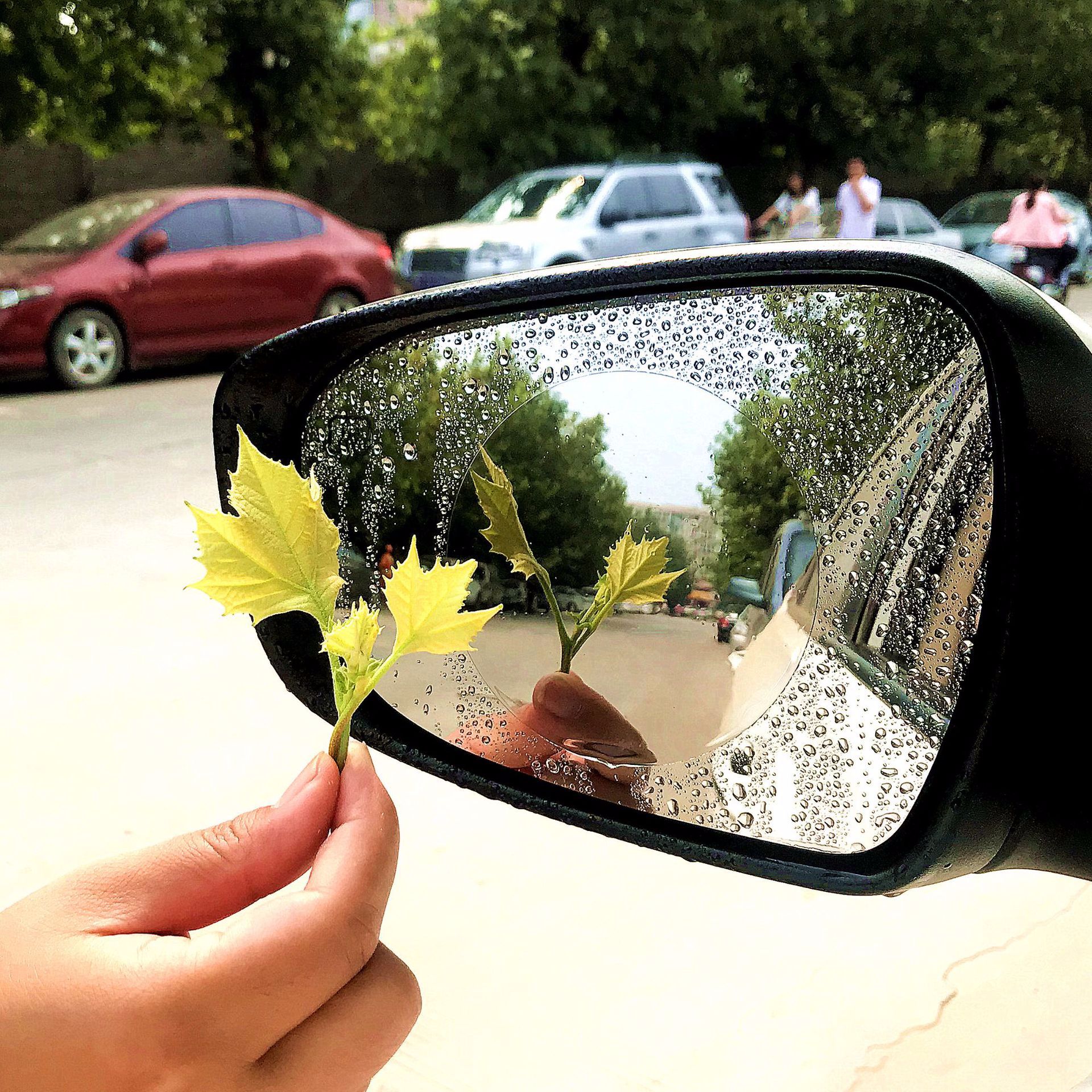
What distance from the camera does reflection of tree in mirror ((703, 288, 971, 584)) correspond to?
1076 mm

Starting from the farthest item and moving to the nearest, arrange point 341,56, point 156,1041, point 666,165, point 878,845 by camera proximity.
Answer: point 341,56 < point 666,165 < point 878,845 < point 156,1041

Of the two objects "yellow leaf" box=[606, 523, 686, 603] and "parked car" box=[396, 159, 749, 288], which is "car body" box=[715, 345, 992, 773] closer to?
"yellow leaf" box=[606, 523, 686, 603]

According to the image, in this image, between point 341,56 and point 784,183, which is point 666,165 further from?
point 784,183

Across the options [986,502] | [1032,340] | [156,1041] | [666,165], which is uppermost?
[1032,340]

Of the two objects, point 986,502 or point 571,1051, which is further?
point 571,1051

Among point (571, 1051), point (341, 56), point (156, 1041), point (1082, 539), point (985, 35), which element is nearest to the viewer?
point (156, 1041)

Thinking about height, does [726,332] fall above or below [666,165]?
above

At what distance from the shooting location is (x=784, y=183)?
979 inches

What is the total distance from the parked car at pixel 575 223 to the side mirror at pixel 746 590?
36.0ft

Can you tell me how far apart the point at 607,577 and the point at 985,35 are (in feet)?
88.2

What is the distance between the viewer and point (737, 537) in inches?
43.8

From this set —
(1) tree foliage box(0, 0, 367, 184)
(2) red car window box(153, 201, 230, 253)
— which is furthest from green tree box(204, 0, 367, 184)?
(2) red car window box(153, 201, 230, 253)

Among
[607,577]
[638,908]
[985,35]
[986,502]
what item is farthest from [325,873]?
[985,35]

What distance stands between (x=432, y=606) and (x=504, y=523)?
50 cm
